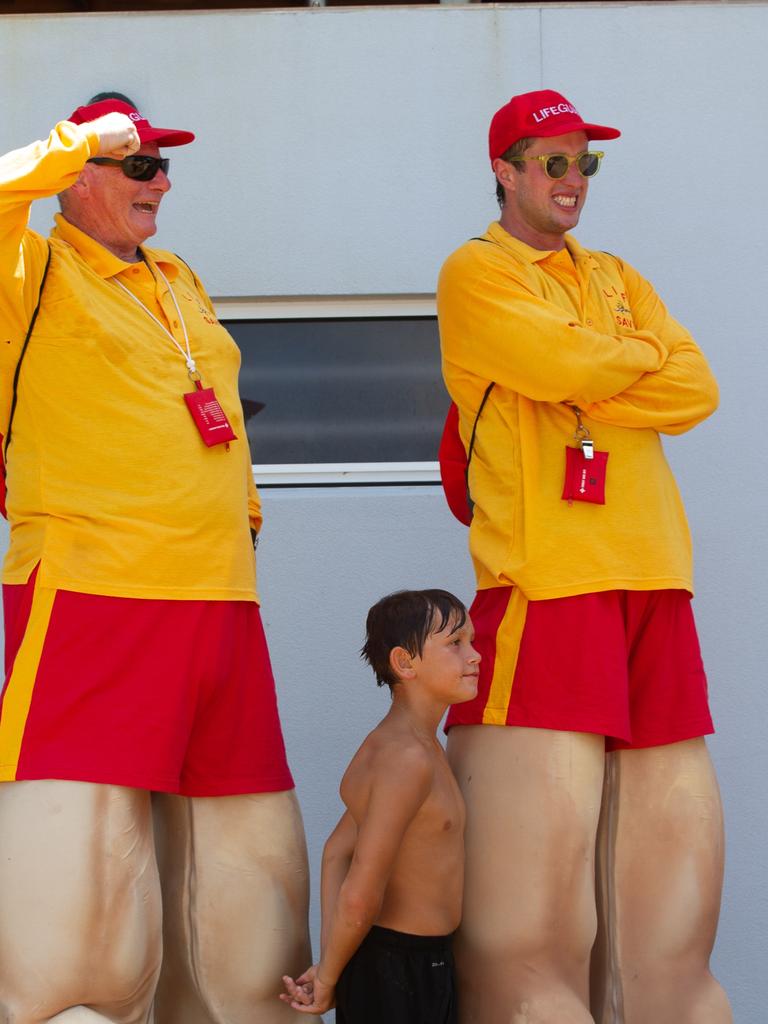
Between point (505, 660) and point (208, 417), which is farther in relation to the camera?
point (505, 660)

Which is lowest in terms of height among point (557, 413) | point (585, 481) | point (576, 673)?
point (576, 673)

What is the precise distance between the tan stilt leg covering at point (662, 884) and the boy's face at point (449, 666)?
12.6 inches

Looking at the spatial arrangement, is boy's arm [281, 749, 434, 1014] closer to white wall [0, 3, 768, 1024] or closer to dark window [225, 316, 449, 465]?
white wall [0, 3, 768, 1024]

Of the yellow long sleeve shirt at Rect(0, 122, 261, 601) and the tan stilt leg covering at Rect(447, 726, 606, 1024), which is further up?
the yellow long sleeve shirt at Rect(0, 122, 261, 601)

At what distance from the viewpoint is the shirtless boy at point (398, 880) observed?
2846mm

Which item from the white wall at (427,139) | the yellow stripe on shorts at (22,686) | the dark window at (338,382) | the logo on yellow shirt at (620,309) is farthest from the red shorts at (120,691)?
the dark window at (338,382)

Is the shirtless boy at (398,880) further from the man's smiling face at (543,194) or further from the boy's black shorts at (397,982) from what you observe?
the man's smiling face at (543,194)

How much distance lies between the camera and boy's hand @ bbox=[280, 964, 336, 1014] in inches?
113

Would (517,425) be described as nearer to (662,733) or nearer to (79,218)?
(662,733)

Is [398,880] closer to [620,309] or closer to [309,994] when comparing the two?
[309,994]

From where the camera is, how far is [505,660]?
9.66ft

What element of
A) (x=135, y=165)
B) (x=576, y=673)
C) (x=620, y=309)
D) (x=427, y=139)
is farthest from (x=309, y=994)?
(x=427, y=139)

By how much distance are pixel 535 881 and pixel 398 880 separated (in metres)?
0.25

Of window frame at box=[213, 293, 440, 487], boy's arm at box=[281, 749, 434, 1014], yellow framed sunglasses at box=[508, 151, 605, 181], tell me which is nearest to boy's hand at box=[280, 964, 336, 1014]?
boy's arm at box=[281, 749, 434, 1014]
